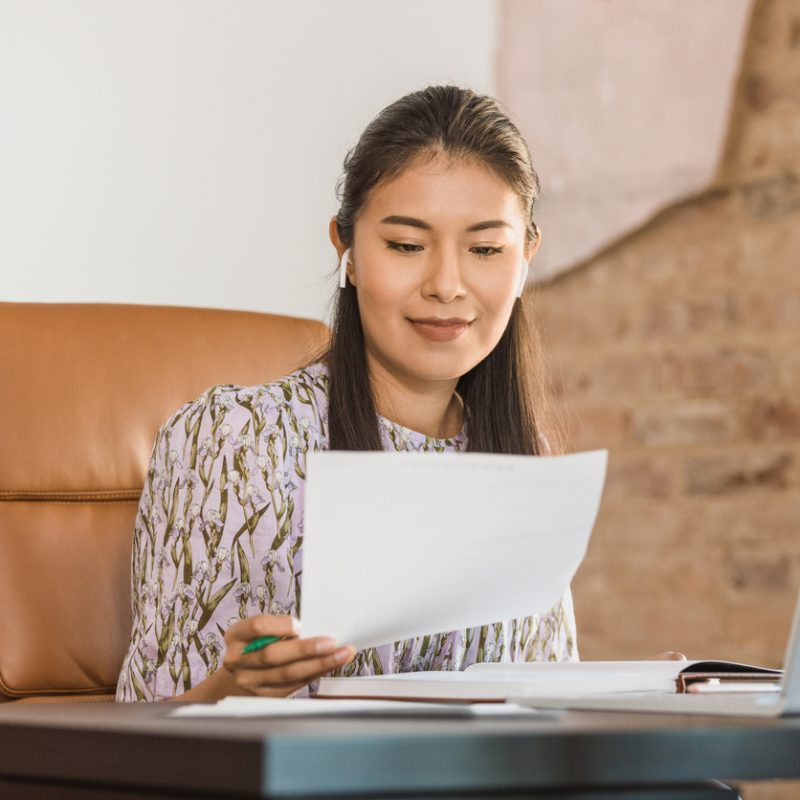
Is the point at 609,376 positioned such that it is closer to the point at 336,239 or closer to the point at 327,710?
the point at 336,239

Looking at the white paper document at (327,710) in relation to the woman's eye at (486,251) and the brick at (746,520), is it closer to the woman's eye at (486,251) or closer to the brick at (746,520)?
the woman's eye at (486,251)

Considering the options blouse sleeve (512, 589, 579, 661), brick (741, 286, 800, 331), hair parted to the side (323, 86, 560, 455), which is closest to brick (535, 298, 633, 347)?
brick (741, 286, 800, 331)

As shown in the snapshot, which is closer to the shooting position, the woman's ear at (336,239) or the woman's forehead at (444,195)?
the woman's forehead at (444,195)

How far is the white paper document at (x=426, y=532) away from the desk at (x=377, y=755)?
130 millimetres

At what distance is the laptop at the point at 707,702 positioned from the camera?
31.1 inches

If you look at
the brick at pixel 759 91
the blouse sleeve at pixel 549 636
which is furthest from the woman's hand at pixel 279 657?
the brick at pixel 759 91

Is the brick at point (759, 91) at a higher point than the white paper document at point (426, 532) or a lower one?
higher

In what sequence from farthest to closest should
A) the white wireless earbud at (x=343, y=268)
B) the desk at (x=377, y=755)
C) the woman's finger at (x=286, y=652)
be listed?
the white wireless earbud at (x=343, y=268) < the woman's finger at (x=286, y=652) < the desk at (x=377, y=755)

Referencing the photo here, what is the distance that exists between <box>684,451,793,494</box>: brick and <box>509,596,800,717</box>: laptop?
1.63m

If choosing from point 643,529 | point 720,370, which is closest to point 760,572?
point 643,529

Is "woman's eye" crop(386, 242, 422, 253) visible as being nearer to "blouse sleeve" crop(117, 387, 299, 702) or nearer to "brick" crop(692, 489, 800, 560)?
"blouse sleeve" crop(117, 387, 299, 702)

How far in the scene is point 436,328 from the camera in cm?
144

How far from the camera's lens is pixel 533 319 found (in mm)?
1684

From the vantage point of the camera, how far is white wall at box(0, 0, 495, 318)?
81.2 inches
